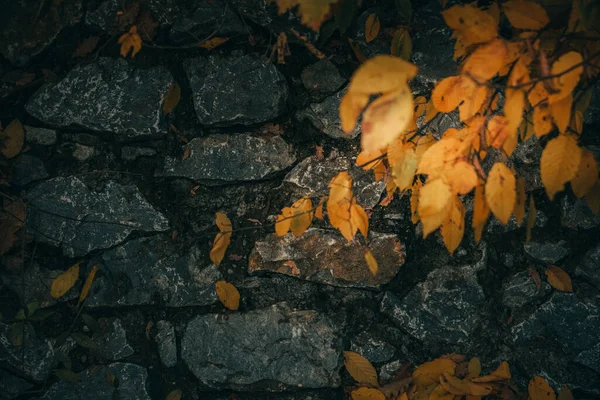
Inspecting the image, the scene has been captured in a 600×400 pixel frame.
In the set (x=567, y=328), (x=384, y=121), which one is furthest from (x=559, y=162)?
(x=567, y=328)

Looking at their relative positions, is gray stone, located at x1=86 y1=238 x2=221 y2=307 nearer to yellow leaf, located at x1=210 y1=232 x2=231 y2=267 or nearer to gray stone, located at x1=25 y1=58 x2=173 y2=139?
yellow leaf, located at x1=210 y1=232 x2=231 y2=267

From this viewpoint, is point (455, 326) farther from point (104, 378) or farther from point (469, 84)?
point (104, 378)

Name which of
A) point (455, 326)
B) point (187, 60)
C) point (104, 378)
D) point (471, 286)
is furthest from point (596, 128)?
point (104, 378)

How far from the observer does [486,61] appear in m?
0.85

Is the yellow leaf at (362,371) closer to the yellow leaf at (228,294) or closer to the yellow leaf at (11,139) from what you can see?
the yellow leaf at (228,294)

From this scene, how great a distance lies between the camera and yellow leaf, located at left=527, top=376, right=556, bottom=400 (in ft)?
4.75

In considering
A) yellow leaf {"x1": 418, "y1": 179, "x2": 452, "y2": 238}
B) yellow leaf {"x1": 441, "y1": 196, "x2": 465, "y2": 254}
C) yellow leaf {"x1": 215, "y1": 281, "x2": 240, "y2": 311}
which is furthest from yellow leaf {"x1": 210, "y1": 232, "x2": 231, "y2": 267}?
yellow leaf {"x1": 418, "y1": 179, "x2": 452, "y2": 238}

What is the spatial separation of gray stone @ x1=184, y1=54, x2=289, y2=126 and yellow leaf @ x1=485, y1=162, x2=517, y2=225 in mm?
845

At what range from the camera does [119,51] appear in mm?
1565

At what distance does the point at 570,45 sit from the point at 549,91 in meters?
0.21

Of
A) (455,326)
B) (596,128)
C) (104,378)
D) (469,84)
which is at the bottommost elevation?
(104,378)

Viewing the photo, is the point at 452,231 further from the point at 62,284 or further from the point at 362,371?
the point at 62,284

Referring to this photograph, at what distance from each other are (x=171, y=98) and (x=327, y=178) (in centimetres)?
54

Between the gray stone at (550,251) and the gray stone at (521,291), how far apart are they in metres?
0.06
